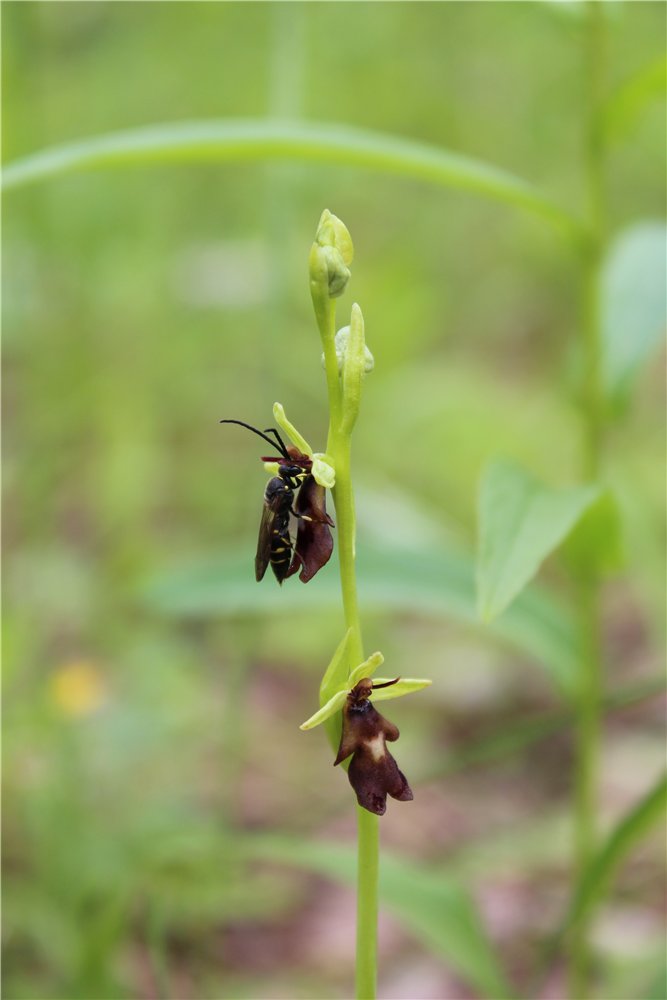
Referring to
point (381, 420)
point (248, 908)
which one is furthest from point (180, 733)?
point (381, 420)

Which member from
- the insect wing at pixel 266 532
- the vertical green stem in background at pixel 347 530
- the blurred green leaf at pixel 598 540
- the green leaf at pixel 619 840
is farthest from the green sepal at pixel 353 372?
the green leaf at pixel 619 840

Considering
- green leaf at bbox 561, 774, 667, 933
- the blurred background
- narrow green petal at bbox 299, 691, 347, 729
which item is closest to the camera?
narrow green petal at bbox 299, 691, 347, 729

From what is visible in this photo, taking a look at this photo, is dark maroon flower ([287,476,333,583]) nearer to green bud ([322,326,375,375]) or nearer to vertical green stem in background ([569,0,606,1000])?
green bud ([322,326,375,375])

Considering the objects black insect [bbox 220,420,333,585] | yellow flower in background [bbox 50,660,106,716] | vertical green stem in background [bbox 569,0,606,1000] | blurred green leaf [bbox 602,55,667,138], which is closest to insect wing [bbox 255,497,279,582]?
black insect [bbox 220,420,333,585]

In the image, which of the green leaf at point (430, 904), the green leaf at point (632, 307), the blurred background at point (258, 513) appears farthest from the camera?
the blurred background at point (258, 513)

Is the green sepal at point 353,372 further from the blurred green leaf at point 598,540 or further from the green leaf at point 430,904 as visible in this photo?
the green leaf at point 430,904

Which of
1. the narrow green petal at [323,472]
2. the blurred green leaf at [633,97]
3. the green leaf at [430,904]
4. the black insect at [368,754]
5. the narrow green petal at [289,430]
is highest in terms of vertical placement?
the blurred green leaf at [633,97]

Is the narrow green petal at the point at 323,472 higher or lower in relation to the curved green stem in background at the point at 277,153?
lower

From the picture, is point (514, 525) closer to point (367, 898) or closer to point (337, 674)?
point (337, 674)
